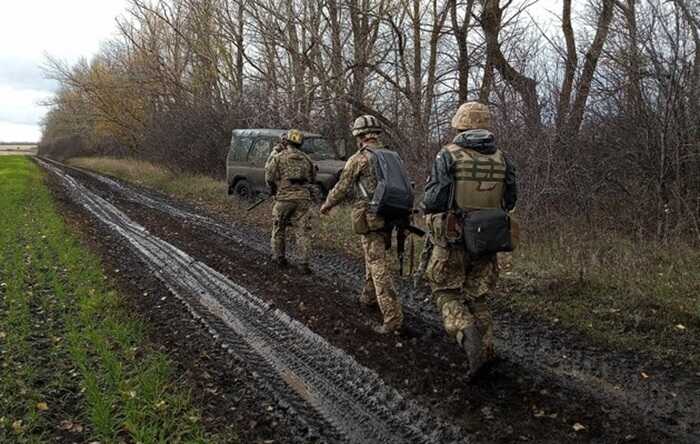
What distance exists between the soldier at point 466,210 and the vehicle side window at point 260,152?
35.3 ft

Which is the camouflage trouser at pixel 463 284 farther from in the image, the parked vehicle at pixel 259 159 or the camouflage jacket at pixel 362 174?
the parked vehicle at pixel 259 159

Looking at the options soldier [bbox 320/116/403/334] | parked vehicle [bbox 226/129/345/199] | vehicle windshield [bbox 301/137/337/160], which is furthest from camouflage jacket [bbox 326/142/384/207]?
vehicle windshield [bbox 301/137/337/160]

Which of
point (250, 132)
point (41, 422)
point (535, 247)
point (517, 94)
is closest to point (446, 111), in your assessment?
point (517, 94)

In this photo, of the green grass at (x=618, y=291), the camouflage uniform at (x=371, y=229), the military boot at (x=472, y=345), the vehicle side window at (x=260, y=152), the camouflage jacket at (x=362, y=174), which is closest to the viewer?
the military boot at (x=472, y=345)

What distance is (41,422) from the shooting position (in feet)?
12.7

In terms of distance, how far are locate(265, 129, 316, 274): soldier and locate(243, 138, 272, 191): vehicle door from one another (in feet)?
22.0

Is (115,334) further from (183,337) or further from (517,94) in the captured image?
(517,94)

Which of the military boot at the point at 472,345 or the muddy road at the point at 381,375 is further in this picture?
the military boot at the point at 472,345

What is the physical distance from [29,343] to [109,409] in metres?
1.80

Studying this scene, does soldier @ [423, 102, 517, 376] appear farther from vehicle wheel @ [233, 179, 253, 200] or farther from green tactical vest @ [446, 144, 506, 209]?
vehicle wheel @ [233, 179, 253, 200]

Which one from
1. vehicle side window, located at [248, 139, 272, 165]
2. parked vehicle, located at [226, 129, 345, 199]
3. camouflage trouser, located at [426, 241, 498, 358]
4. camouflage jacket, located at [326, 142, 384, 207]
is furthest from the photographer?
vehicle side window, located at [248, 139, 272, 165]

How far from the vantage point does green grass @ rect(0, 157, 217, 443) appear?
3766 millimetres

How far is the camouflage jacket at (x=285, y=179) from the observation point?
817 cm

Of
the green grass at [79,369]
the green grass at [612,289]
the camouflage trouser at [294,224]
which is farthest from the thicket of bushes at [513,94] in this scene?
the green grass at [79,369]
